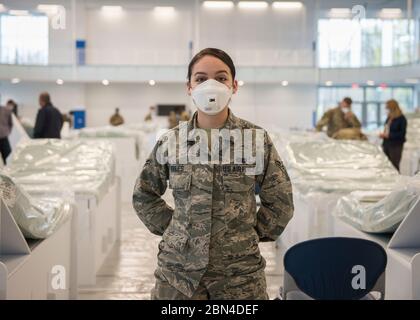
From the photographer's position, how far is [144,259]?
236 inches

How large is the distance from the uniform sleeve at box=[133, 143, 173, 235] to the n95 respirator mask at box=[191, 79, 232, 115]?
0.24 metres

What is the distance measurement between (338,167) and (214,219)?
4.13 metres

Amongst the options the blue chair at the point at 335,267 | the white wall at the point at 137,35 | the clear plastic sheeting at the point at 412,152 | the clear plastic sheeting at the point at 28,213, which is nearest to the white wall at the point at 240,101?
the white wall at the point at 137,35

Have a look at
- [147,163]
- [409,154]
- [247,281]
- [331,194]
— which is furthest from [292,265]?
[409,154]

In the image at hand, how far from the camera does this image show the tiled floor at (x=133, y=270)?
484cm

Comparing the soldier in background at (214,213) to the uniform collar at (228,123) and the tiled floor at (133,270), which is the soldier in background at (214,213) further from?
the tiled floor at (133,270)

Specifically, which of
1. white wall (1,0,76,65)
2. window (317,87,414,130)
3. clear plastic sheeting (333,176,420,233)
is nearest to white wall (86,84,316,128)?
white wall (1,0,76,65)

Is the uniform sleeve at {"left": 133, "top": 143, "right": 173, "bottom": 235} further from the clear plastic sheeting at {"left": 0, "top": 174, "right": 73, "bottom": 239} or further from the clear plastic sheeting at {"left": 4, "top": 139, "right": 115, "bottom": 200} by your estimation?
the clear plastic sheeting at {"left": 4, "top": 139, "right": 115, "bottom": 200}

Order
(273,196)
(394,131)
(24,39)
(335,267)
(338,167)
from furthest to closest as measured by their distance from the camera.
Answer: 1. (24,39)
2. (394,131)
3. (338,167)
4. (335,267)
5. (273,196)

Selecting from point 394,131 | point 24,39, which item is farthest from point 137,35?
point 394,131

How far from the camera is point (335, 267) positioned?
232cm

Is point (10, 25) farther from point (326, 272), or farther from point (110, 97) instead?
point (326, 272)

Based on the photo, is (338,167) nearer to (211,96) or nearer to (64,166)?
(64,166)

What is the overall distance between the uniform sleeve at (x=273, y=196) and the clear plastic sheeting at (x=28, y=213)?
1379 mm
